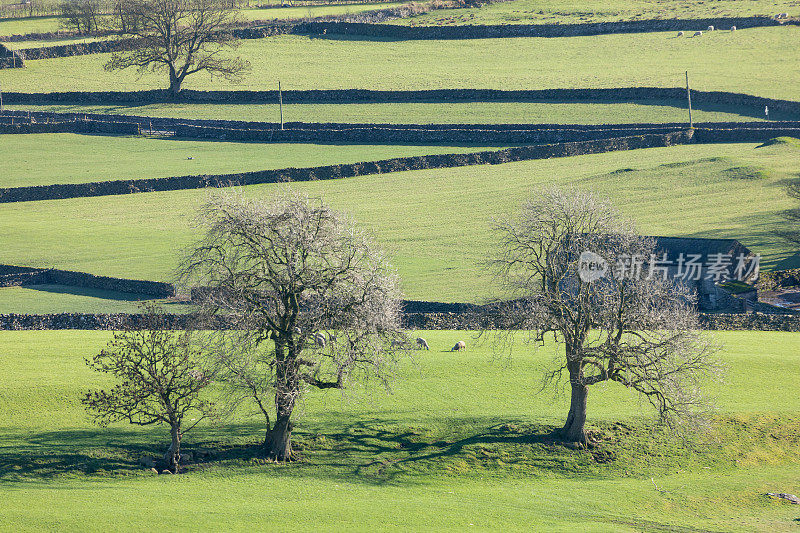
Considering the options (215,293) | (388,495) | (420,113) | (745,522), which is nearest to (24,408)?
(215,293)

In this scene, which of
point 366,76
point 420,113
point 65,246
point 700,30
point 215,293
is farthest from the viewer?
point 700,30

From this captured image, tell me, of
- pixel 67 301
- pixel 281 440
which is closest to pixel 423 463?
pixel 281 440

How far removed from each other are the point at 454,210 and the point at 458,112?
94.1ft

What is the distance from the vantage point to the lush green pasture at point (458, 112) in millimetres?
90562

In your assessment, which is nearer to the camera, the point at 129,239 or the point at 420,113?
the point at 129,239

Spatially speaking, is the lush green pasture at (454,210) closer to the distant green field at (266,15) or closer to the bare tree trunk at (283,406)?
the bare tree trunk at (283,406)

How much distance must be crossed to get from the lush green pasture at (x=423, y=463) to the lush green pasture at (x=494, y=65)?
231 ft

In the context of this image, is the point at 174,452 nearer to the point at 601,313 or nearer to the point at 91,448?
the point at 91,448

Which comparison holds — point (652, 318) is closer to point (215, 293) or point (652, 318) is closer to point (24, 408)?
point (215, 293)

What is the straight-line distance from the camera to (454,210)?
68.7m

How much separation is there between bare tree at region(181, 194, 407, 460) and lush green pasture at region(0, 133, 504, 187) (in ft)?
168

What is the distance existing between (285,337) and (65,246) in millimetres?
36770

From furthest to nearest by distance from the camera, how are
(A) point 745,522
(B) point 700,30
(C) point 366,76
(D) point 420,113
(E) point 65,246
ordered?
(B) point 700,30, (C) point 366,76, (D) point 420,113, (E) point 65,246, (A) point 745,522

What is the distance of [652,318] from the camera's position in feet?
96.0
